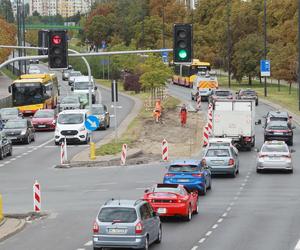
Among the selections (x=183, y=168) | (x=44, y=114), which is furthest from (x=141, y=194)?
(x=44, y=114)

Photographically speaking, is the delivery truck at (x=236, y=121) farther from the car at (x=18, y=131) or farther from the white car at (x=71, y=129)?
the car at (x=18, y=131)

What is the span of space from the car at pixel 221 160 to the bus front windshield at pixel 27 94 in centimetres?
3442

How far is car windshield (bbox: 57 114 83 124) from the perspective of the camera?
2219 inches

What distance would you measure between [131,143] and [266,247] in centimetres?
2992

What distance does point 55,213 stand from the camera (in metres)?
30.8

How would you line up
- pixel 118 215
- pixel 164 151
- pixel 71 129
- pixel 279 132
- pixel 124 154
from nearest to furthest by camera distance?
1. pixel 118 215
2. pixel 124 154
3. pixel 164 151
4. pixel 279 132
5. pixel 71 129

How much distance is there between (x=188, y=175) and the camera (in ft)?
114

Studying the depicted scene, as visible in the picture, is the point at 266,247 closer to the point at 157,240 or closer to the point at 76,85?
the point at 157,240

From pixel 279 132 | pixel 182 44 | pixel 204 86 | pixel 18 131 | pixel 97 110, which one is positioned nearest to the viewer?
pixel 182 44

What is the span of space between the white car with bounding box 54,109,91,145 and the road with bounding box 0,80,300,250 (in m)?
4.62

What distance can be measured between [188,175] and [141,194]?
6.08 feet

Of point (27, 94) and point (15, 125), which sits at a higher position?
point (27, 94)

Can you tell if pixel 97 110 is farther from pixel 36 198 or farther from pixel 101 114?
pixel 36 198

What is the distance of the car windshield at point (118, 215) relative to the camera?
899 inches
